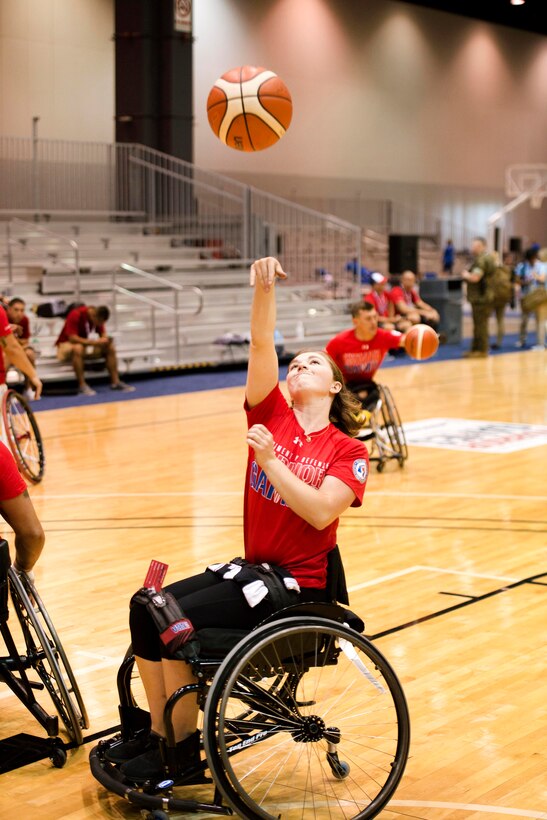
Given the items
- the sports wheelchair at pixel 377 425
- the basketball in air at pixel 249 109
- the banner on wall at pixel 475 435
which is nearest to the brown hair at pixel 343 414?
the basketball in air at pixel 249 109

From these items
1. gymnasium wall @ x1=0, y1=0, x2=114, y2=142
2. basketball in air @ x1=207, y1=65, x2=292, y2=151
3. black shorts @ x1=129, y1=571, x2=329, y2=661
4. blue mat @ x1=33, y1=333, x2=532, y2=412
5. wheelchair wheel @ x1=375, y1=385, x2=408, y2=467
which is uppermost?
gymnasium wall @ x1=0, y1=0, x2=114, y2=142

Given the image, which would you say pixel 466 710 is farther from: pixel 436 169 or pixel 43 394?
pixel 436 169

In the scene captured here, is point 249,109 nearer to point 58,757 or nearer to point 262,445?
point 262,445

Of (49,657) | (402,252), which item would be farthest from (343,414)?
(402,252)

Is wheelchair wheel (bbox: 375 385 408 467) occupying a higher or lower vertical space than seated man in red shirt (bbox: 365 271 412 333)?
lower

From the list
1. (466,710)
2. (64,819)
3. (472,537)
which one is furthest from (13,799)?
(472,537)

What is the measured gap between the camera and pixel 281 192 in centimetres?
2706

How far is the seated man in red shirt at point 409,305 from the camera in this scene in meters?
16.5

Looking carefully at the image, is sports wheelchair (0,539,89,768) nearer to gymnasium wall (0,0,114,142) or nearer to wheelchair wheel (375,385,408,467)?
wheelchair wheel (375,385,408,467)

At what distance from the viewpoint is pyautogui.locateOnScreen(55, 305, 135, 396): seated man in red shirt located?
47.4 feet

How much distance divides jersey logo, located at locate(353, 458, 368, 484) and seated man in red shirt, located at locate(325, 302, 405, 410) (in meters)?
5.28

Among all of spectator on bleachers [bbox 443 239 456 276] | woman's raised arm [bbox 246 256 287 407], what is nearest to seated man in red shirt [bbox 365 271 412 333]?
woman's raised arm [bbox 246 256 287 407]

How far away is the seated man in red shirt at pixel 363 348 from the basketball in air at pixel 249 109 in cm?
255

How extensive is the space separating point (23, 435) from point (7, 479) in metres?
4.88
